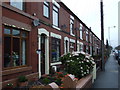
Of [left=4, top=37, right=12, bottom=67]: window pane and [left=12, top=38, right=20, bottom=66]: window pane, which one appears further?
[left=12, top=38, right=20, bottom=66]: window pane

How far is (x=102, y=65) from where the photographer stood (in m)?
15.1

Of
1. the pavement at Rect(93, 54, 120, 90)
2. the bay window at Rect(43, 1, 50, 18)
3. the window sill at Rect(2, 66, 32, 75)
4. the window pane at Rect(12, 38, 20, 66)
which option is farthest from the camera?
the bay window at Rect(43, 1, 50, 18)

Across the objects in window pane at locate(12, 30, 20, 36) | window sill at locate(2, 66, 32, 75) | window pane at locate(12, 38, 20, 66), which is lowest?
window sill at locate(2, 66, 32, 75)

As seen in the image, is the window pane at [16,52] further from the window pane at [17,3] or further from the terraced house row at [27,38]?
the window pane at [17,3]

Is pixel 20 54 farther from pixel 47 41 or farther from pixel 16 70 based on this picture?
pixel 47 41

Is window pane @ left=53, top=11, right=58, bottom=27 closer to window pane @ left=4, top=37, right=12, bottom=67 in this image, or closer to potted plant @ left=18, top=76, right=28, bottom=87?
window pane @ left=4, top=37, right=12, bottom=67

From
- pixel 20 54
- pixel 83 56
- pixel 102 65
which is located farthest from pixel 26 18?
pixel 102 65

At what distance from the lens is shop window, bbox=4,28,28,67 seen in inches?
275

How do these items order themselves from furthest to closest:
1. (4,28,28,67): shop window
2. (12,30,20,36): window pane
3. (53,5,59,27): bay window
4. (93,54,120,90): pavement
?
1. (53,5,59,27): bay window
2. (93,54,120,90): pavement
3. (12,30,20,36): window pane
4. (4,28,28,67): shop window

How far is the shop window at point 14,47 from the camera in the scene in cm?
699

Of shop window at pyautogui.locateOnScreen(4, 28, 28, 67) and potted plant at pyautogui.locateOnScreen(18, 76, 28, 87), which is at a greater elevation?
shop window at pyautogui.locateOnScreen(4, 28, 28, 67)

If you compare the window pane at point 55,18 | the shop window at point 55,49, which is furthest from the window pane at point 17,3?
the window pane at point 55,18

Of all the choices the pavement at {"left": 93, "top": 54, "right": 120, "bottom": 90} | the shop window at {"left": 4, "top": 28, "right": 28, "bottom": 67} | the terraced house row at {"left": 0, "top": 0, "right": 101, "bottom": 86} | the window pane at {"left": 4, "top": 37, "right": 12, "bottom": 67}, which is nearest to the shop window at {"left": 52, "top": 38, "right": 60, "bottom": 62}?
the terraced house row at {"left": 0, "top": 0, "right": 101, "bottom": 86}

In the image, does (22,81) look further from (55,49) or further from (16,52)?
A: (55,49)
